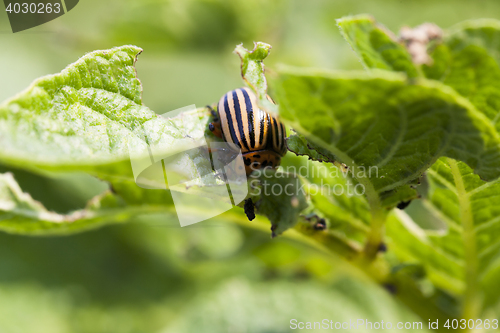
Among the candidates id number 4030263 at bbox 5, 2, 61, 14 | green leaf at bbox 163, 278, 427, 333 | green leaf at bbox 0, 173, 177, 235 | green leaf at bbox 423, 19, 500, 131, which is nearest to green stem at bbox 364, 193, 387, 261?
green leaf at bbox 423, 19, 500, 131

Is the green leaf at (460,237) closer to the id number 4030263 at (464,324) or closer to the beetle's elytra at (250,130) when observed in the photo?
the id number 4030263 at (464,324)

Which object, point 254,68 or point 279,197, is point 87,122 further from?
point 279,197

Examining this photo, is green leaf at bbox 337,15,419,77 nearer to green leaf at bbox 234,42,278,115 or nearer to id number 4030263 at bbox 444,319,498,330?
green leaf at bbox 234,42,278,115

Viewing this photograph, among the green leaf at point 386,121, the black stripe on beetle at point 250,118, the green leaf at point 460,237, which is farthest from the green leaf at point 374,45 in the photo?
the black stripe on beetle at point 250,118

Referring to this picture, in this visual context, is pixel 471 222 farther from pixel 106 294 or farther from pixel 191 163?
pixel 106 294

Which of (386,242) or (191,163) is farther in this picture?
(386,242)

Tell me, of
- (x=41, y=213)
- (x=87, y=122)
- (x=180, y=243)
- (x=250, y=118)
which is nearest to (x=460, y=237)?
(x=250, y=118)

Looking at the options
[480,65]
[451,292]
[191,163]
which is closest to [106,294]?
[191,163]
